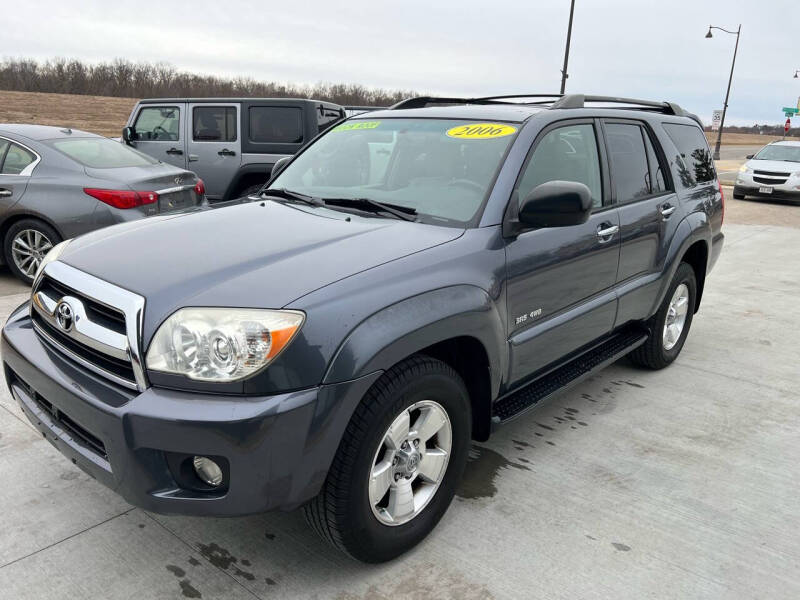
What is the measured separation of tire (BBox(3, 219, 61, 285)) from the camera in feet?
20.4

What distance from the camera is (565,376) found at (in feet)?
Result: 11.3

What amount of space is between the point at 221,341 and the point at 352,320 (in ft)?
1.39

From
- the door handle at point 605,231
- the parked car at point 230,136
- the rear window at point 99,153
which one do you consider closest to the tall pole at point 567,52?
the parked car at point 230,136

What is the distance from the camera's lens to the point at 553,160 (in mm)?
→ 3307

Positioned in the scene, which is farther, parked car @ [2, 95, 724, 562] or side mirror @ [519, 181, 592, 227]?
side mirror @ [519, 181, 592, 227]

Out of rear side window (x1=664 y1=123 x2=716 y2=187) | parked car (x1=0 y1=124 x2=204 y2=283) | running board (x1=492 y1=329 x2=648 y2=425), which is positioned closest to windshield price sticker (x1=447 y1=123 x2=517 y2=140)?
running board (x1=492 y1=329 x2=648 y2=425)

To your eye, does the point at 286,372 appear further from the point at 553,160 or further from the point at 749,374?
the point at 749,374

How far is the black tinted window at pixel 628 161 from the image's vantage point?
3.81 metres

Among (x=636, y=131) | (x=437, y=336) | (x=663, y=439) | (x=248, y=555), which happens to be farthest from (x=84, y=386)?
(x=636, y=131)

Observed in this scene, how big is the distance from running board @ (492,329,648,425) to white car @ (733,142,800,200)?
1332cm

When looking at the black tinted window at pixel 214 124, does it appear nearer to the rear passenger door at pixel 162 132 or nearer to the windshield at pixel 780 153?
the rear passenger door at pixel 162 132

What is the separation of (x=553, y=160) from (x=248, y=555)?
2.31m

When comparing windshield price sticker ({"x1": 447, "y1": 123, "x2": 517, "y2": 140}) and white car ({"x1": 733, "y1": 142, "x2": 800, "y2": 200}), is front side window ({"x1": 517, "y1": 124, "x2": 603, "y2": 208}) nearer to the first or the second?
windshield price sticker ({"x1": 447, "y1": 123, "x2": 517, "y2": 140})

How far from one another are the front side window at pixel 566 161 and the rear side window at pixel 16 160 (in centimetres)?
533
